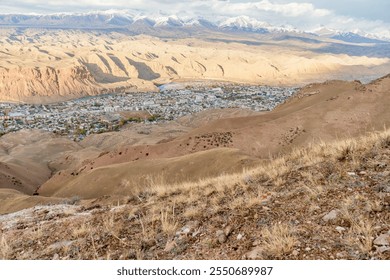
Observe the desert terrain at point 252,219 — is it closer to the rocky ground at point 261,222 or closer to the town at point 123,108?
the rocky ground at point 261,222

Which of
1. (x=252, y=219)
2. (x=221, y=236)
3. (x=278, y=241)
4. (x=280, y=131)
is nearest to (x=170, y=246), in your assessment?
(x=221, y=236)

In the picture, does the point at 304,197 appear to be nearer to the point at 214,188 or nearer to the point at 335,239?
the point at 335,239

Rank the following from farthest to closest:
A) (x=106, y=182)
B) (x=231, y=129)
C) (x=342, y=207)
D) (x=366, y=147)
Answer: (x=231, y=129)
(x=106, y=182)
(x=366, y=147)
(x=342, y=207)

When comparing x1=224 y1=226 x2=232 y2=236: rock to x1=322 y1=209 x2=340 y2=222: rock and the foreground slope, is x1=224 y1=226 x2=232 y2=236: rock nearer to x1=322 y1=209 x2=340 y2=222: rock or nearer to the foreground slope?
x1=322 y1=209 x2=340 y2=222: rock

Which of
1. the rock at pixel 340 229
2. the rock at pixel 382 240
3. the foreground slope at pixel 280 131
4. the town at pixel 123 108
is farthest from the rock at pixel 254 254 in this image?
the town at pixel 123 108

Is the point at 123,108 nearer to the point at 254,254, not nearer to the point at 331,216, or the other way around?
the point at 331,216

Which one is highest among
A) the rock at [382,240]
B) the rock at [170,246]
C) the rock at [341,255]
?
the rock at [382,240]

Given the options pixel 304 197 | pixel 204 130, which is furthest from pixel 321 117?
pixel 304 197
